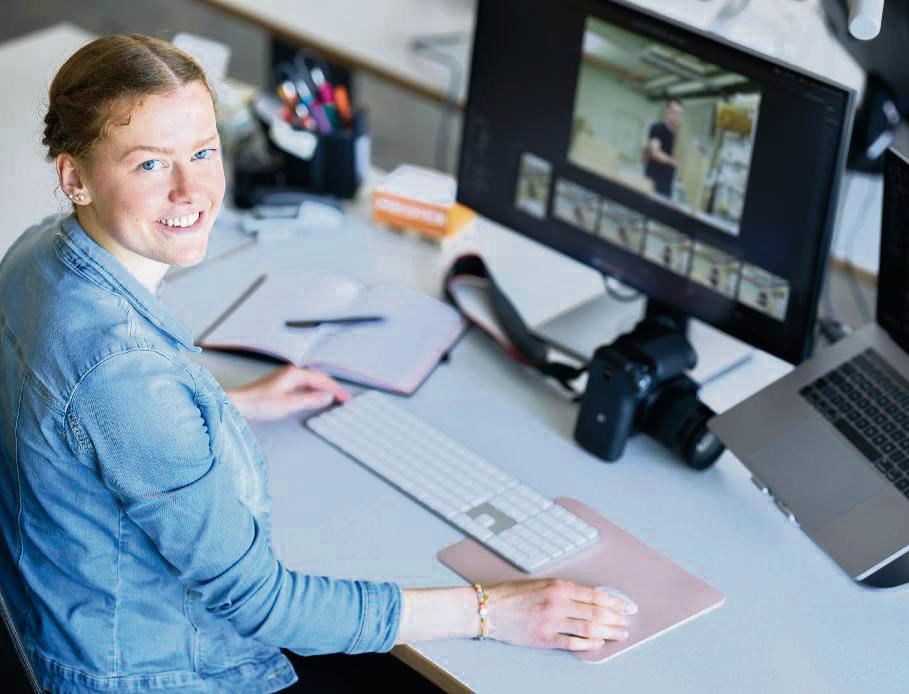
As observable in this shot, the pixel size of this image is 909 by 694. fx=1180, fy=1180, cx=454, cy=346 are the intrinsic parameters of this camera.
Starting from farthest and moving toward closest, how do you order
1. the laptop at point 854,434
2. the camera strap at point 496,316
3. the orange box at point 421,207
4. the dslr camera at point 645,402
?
the orange box at point 421,207
the camera strap at point 496,316
the dslr camera at point 645,402
the laptop at point 854,434

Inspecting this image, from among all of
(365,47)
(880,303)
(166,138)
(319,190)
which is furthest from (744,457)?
(365,47)

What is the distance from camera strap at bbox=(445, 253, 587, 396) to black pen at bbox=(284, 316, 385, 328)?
14 cm

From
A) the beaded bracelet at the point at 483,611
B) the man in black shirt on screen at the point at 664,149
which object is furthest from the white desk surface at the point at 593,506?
the man in black shirt on screen at the point at 664,149

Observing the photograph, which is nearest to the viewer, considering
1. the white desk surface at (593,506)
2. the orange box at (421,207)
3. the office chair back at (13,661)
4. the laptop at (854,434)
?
the office chair back at (13,661)

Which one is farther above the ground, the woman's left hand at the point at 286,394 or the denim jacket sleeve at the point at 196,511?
the denim jacket sleeve at the point at 196,511

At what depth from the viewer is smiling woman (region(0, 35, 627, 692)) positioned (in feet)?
3.57

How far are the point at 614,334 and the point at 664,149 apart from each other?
32 cm

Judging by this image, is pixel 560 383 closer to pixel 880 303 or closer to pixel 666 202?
pixel 666 202

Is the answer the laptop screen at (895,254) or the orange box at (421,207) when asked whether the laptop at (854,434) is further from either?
the orange box at (421,207)

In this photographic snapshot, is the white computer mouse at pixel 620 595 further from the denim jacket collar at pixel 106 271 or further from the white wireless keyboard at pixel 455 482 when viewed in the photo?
the denim jacket collar at pixel 106 271

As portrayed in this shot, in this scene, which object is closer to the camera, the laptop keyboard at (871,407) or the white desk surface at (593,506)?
the white desk surface at (593,506)

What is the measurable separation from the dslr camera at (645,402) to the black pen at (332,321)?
0.36 m

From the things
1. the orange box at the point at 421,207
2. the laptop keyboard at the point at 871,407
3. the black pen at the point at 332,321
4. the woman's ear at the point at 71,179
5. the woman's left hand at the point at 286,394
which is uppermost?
the woman's ear at the point at 71,179

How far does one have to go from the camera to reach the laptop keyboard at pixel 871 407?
1.36 meters
